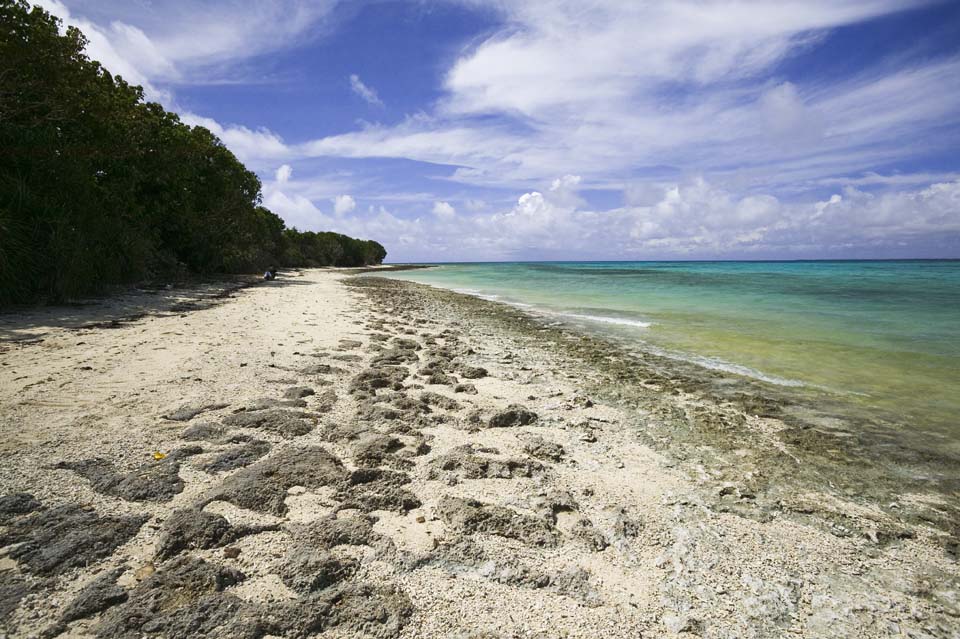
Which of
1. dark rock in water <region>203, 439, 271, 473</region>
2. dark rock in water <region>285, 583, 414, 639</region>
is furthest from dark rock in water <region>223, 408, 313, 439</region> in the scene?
dark rock in water <region>285, 583, 414, 639</region>

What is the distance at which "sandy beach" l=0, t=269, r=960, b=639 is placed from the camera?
2072 millimetres

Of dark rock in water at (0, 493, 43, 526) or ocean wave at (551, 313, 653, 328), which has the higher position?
dark rock in water at (0, 493, 43, 526)

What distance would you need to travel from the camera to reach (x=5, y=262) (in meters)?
8.74

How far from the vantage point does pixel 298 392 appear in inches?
197

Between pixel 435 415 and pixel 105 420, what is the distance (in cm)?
310

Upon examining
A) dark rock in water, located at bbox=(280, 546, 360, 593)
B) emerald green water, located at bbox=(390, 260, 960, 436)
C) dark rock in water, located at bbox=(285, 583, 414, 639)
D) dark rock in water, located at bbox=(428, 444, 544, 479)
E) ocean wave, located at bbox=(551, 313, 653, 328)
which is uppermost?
dark rock in water, located at bbox=(280, 546, 360, 593)

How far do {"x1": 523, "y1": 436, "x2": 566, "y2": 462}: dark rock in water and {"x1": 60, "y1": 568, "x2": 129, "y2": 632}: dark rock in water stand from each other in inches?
116

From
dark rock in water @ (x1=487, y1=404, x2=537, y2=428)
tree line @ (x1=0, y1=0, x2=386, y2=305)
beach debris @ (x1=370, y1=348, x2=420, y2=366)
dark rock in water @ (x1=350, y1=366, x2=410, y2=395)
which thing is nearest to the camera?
dark rock in water @ (x1=487, y1=404, x2=537, y2=428)

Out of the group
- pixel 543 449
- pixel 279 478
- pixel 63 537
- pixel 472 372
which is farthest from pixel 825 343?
pixel 63 537

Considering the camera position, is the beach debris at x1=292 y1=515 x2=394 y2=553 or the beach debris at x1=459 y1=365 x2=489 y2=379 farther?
the beach debris at x1=459 y1=365 x2=489 y2=379

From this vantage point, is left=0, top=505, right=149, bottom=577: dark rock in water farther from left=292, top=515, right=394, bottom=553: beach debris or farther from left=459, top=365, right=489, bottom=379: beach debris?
left=459, top=365, right=489, bottom=379: beach debris

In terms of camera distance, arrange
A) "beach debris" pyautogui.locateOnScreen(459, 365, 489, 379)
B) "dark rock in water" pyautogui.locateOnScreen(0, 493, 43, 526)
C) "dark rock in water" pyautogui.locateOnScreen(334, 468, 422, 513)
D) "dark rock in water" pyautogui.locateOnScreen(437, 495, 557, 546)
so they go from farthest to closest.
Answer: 1. "beach debris" pyautogui.locateOnScreen(459, 365, 489, 379)
2. "dark rock in water" pyautogui.locateOnScreen(334, 468, 422, 513)
3. "dark rock in water" pyautogui.locateOnScreen(437, 495, 557, 546)
4. "dark rock in water" pyautogui.locateOnScreen(0, 493, 43, 526)

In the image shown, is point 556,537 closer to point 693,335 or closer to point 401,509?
point 401,509

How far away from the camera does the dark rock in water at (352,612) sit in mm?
1916
